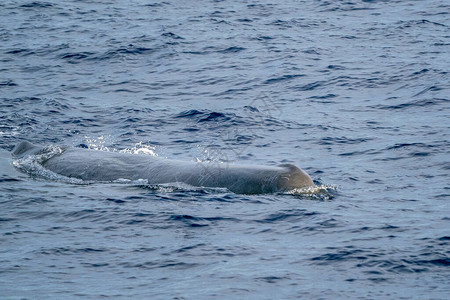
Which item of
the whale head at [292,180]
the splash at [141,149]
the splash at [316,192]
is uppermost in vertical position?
the whale head at [292,180]

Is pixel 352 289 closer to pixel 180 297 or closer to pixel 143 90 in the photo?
pixel 180 297

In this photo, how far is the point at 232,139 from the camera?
20250 mm

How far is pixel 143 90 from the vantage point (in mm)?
25875

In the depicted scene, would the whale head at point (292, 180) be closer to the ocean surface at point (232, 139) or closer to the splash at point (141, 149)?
the ocean surface at point (232, 139)

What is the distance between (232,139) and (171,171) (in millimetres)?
4896

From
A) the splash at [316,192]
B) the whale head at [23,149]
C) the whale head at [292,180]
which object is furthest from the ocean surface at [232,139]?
the whale head at [23,149]

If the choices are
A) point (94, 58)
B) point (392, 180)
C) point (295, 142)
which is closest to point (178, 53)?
point (94, 58)

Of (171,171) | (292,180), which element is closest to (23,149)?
(171,171)

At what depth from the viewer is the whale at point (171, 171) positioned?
47.5 ft

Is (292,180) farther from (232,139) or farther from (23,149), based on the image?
(23,149)

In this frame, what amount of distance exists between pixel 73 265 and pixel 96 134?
986cm

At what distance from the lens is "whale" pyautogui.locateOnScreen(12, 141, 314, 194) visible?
14.5m

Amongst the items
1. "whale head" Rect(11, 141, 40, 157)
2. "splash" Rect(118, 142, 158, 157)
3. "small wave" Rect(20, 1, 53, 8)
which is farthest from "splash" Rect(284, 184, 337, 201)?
"small wave" Rect(20, 1, 53, 8)

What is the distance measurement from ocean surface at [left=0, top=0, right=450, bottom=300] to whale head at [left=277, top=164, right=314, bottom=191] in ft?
0.56
